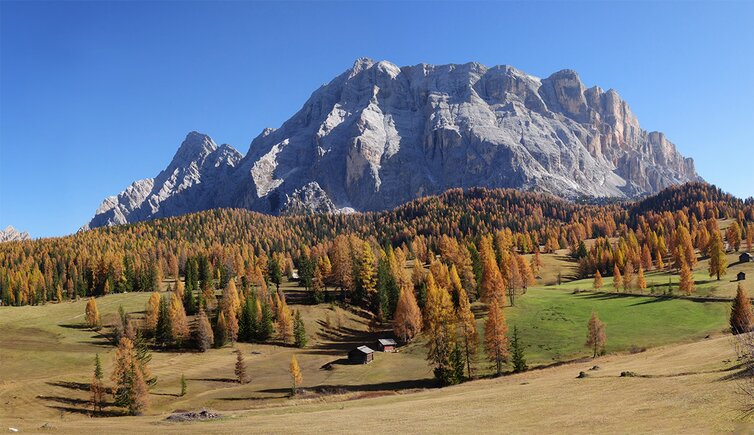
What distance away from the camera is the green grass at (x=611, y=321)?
8850 cm

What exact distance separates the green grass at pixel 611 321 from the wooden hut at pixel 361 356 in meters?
24.6

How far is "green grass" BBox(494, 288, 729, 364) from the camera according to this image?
88.5 meters

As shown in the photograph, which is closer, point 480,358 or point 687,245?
point 480,358

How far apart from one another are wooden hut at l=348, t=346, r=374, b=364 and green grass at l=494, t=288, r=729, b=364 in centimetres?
2464

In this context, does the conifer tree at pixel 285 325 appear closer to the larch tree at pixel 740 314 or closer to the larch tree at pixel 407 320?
the larch tree at pixel 407 320

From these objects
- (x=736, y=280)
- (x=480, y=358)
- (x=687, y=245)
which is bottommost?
(x=480, y=358)

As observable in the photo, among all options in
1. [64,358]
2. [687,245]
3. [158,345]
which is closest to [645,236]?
[687,245]

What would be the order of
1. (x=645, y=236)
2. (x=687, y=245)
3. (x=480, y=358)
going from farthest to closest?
(x=645, y=236), (x=687, y=245), (x=480, y=358)

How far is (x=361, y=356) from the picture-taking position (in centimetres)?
10100

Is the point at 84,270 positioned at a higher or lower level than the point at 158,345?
higher

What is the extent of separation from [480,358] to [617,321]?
3021 centimetres

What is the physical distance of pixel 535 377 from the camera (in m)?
70.8

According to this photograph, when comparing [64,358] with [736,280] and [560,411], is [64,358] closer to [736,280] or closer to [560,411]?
Result: [560,411]

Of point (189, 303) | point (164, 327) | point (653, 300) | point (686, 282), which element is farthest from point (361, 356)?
point (686, 282)
